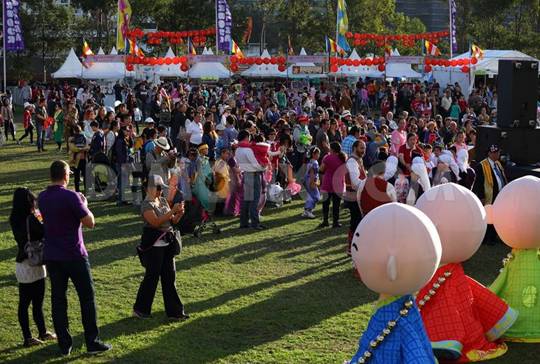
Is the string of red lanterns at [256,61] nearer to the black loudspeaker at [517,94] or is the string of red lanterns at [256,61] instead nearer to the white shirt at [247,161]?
the white shirt at [247,161]

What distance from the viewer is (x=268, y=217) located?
1295cm

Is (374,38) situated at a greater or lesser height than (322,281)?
greater

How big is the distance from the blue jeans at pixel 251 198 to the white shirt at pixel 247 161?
0.09m

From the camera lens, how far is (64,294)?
6434mm

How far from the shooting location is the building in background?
11462 centimetres

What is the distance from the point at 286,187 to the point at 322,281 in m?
5.55

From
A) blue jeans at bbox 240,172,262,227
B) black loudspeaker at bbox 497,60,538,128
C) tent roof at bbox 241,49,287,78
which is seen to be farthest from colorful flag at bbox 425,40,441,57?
blue jeans at bbox 240,172,262,227

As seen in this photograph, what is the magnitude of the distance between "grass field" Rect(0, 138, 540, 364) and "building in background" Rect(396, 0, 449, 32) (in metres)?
108

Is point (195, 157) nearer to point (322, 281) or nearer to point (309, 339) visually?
point (322, 281)

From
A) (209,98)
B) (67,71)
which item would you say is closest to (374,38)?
(209,98)

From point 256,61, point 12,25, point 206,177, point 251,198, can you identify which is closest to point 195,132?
point 206,177

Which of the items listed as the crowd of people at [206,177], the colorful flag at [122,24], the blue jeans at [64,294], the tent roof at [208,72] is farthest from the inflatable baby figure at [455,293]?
the tent roof at [208,72]

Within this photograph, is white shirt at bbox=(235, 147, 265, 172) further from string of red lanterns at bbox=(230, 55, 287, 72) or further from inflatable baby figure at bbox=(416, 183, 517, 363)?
string of red lanterns at bbox=(230, 55, 287, 72)

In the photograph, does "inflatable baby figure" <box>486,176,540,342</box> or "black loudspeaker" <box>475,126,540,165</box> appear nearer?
"inflatable baby figure" <box>486,176,540,342</box>
